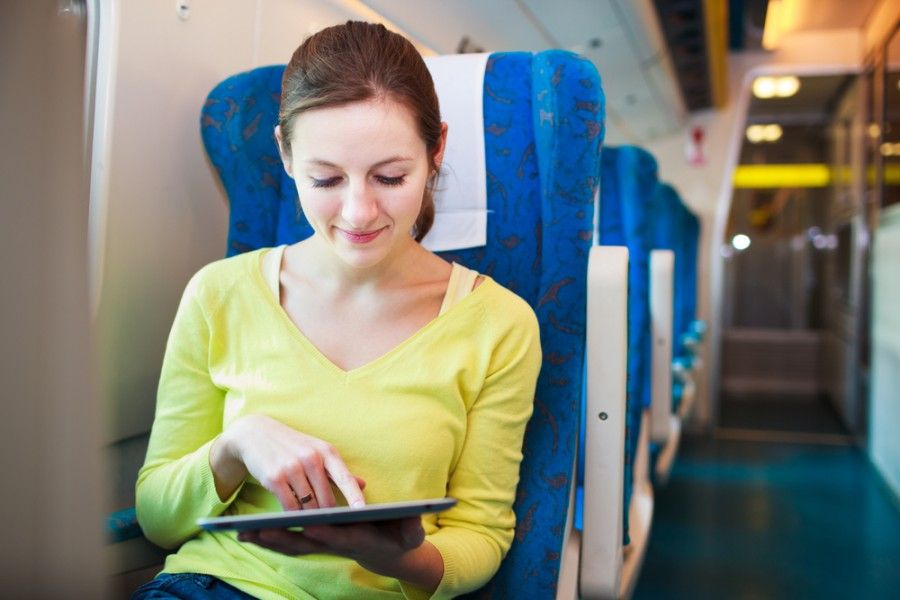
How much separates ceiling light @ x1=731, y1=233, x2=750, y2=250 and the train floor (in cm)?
155

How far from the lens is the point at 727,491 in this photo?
4.45 m

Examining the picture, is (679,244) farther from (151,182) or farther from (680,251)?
(151,182)

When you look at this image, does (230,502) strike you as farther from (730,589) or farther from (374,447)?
(730,589)

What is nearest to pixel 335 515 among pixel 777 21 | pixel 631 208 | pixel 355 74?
pixel 355 74

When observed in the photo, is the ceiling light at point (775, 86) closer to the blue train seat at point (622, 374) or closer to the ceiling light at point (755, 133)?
the ceiling light at point (755, 133)

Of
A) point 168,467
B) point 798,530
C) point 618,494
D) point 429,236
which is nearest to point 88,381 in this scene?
point 168,467

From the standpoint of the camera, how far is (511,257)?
1.50 meters

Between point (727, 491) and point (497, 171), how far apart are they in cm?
345

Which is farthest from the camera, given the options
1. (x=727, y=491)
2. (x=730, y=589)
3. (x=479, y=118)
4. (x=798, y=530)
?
(x=727, y=491)

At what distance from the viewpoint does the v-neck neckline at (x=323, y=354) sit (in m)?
1.17

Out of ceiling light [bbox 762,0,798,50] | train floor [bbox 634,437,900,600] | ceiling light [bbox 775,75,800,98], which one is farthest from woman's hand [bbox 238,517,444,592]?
ceiling light [bbox 775,75,800,98]

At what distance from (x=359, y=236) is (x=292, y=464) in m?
0.29

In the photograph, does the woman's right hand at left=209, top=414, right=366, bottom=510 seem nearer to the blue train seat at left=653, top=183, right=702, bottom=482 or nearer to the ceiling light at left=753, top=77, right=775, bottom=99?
the blue train seat at left=653, top=183, right=702, bottom=482

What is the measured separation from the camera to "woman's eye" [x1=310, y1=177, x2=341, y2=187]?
1.10m
